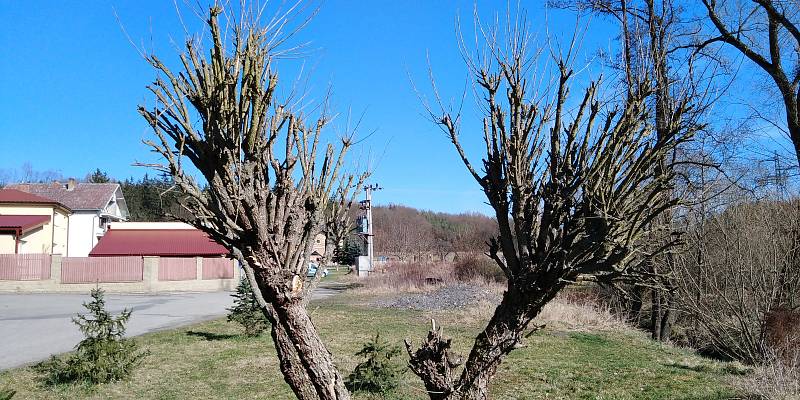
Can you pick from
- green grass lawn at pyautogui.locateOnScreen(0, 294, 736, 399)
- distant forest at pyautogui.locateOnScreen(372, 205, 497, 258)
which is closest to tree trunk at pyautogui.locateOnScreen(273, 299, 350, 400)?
green grass lawn at pyautogui.locateOnScreen(0, 294, 736, 399)

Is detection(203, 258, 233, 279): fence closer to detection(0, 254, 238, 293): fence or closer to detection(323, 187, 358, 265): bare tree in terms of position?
detection(0, 254, 238, 293): fence

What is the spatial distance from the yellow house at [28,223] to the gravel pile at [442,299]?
23884 mm

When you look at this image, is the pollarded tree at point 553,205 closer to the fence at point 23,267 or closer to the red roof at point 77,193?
the fence at point 23,267

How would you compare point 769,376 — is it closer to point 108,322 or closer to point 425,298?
point 108,322

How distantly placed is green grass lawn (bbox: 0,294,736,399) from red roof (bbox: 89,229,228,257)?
22.4m

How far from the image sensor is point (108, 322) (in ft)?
30.9

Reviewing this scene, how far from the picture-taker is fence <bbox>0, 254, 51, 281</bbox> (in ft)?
99.6

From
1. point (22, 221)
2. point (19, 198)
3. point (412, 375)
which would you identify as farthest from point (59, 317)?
point (19, 198)

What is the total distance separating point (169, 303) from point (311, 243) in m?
22.8

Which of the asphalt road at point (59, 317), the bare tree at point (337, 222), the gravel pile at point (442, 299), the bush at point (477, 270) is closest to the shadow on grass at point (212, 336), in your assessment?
the asphalt road at point (59, 317)

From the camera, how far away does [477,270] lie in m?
31.8

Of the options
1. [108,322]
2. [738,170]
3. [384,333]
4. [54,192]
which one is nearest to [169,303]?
[384,333]

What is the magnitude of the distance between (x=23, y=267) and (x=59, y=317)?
1480 cm

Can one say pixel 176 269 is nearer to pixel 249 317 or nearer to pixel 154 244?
pixel 154 244
